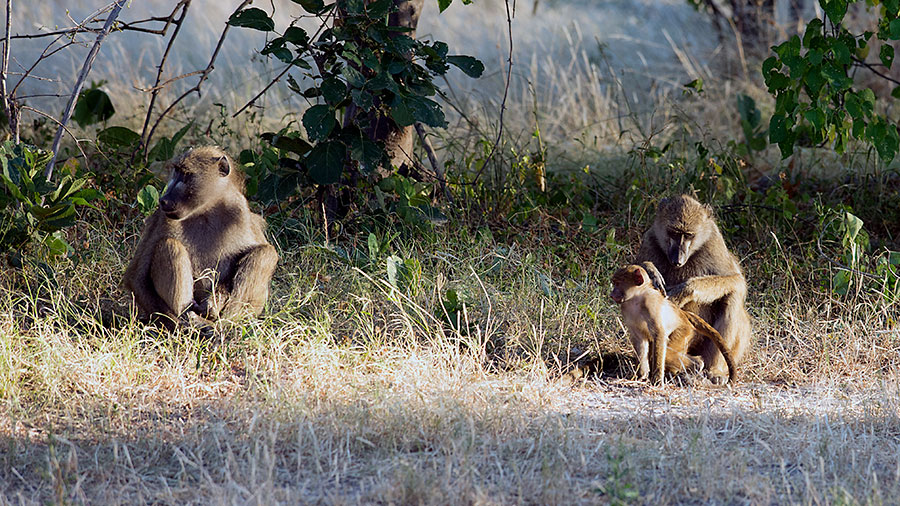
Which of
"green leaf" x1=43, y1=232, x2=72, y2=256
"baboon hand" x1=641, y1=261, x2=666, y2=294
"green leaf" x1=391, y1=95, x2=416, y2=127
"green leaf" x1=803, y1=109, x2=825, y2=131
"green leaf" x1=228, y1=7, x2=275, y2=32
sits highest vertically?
"green leaf" x1=228, y1=7, x2=275, y2=32

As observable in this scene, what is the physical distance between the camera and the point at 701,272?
3979 mm

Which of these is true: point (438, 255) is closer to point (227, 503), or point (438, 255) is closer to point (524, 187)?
point (524, 187)

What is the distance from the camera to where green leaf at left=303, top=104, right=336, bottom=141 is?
178 inches

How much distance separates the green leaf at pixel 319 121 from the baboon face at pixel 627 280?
1.57 metres

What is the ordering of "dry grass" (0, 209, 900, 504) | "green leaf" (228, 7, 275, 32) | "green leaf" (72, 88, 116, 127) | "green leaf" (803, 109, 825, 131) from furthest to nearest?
1. "green leaf" (72, 88, 116, 127)
2. "green leaf" (803, 109, 825, 131)
3. "green leaf" (228, 7, 275, 32)
4. "dry grass" (0, 209, 900, 504)

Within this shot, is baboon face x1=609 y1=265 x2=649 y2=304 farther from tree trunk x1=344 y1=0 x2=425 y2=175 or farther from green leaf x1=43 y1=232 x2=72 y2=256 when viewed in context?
green leaf x1=43 y1=232 x2=72 y2=256

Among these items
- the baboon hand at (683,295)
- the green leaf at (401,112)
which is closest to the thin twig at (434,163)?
the green leaf at (401,112)

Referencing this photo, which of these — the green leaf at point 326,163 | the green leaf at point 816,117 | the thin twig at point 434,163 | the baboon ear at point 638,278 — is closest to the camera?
→ the baboon ear at point 638,278

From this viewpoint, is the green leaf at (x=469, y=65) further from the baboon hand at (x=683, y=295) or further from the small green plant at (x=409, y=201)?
the baboon hand at (x=683, y=295)

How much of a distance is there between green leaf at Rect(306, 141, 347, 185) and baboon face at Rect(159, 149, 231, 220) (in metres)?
0.72

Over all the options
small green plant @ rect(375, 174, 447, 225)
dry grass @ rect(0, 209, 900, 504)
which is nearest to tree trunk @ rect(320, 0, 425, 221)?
small green plant @ rect(375, 174, 447, 225)

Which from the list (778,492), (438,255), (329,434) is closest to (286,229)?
(438,255)

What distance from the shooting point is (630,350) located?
412 cm

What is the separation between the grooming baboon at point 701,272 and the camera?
388 cm
